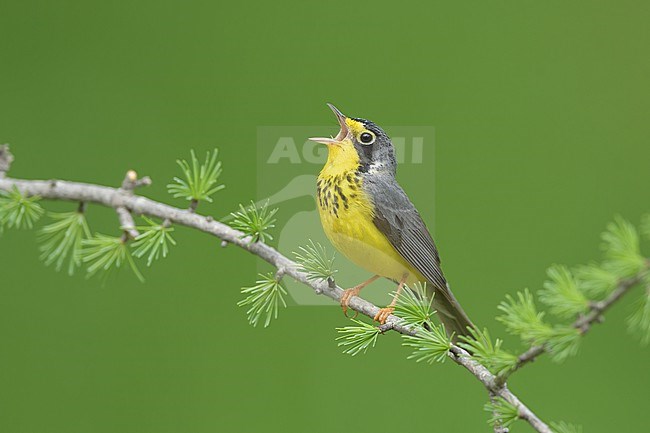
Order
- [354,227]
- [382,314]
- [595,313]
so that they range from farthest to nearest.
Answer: [354,227] → [382,314] → [595,313]

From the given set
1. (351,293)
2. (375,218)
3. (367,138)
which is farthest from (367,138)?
(351,293)

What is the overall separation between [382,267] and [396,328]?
0.80 feet

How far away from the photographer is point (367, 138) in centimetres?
117

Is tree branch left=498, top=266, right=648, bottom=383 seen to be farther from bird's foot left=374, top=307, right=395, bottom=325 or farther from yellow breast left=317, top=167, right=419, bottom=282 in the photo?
yellow breast left=317, top=167, right=419, bottom=282

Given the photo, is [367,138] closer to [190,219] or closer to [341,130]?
[341,130]

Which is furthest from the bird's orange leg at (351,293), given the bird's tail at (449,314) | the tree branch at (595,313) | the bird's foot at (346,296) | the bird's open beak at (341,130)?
the tree branch at (595,313)

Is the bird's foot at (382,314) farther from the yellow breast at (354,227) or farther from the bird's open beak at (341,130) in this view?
the bird's open beak at (341,130)

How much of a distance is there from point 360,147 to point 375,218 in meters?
0.11

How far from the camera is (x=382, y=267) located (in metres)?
1.18

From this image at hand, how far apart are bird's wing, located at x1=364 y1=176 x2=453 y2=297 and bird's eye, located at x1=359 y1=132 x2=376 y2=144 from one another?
0.06 m

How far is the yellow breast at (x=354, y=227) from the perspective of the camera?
3.80ft

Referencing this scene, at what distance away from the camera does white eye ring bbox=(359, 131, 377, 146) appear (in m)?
1.17

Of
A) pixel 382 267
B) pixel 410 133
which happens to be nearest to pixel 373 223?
pixel 382 267

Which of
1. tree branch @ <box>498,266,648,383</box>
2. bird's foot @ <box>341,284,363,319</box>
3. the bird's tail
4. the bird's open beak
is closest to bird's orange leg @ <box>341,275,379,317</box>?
bird's foot @ <box>341,284,363,319</box>
